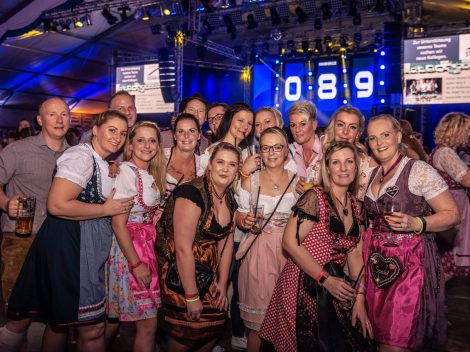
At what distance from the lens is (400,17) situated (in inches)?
305

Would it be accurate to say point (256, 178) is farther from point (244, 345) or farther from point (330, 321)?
point (244, 345)

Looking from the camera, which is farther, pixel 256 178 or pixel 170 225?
pixel 256 178

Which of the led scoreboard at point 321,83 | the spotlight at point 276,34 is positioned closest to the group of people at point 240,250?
the spotlight at point 276,34

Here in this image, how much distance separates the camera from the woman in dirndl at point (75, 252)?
7.42 ft

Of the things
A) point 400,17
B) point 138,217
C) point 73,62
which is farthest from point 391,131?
point 73,62

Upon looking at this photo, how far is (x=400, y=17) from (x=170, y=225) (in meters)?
7.12

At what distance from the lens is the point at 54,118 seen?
2.92 meters

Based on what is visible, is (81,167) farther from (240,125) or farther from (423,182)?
(423,182)

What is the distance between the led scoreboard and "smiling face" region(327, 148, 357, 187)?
30.1 ft

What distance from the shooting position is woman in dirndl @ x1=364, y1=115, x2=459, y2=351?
2340mm

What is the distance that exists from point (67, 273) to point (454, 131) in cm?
363

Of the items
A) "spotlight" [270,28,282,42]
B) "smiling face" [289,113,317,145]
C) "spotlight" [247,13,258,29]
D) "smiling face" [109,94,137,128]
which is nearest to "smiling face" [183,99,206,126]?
"smiling face" [109,94,137,128]

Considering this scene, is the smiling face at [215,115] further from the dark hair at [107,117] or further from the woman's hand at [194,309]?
the woman's hand at [194,309]

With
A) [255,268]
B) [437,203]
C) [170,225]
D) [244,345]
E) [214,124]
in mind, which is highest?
[214,124]
